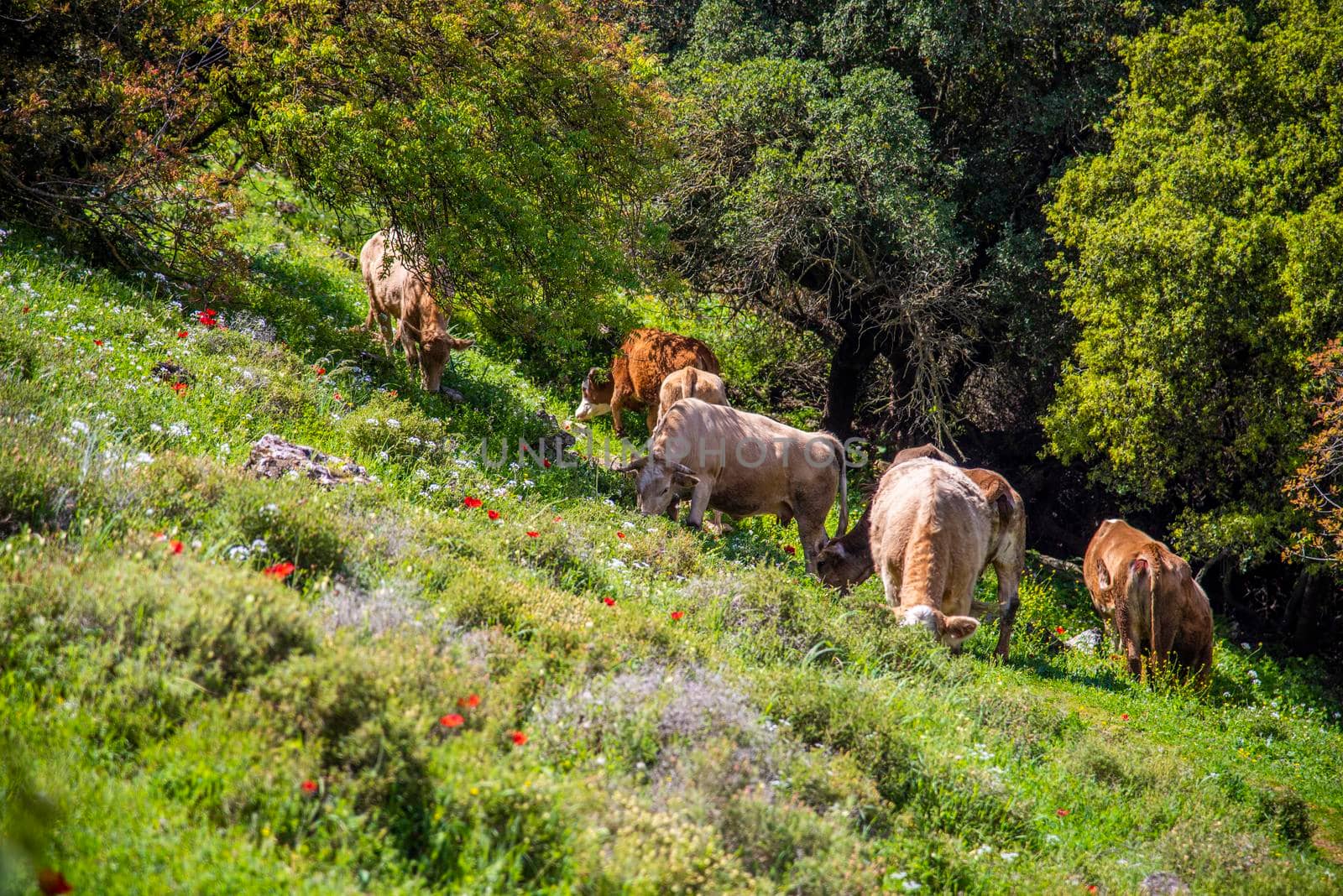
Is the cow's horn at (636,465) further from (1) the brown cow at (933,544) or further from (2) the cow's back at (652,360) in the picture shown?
(2) the cow's back at (652,360)

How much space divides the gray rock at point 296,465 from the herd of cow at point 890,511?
13.7 ft

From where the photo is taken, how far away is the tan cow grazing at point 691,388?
14.4 meters

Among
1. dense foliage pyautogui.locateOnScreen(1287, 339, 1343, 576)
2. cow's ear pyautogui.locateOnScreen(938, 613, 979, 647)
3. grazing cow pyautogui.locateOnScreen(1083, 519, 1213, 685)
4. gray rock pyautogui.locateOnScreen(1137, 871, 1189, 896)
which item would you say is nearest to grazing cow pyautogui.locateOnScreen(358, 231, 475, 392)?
cow's ear pyautogui.locateOnScreen(938, 613, 979, 647)

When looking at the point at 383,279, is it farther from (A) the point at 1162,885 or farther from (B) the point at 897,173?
(A) the point at 1162,885

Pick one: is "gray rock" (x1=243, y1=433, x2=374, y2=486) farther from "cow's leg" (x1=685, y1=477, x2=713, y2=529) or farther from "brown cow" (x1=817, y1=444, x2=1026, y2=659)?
"brown cow" (x1=817, y1=444, x2=1026, y2=659)

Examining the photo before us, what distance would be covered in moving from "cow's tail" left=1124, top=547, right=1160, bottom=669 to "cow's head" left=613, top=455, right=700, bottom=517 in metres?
5.94

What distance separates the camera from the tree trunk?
1948 cm

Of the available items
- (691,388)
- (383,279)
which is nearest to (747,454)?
(691,388)

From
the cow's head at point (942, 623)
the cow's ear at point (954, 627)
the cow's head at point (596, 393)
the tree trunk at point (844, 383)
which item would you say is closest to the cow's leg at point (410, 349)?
the cow's head at point (596, 393)

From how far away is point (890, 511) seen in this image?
10.7 metres

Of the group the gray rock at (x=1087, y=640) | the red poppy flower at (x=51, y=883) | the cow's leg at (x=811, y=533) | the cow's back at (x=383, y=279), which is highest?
the cow's back at (x=383, y=279)

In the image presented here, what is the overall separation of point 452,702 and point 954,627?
18.8ft

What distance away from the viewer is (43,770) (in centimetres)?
354

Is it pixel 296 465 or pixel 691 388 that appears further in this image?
pixel 691 388
